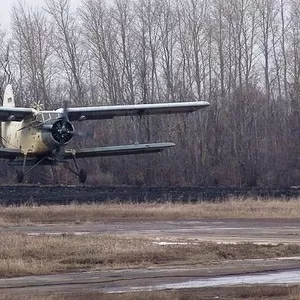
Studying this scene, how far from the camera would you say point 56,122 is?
4766 cm

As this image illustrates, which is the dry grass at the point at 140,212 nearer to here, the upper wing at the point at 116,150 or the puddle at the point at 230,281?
the upper wing at the point at 116,150

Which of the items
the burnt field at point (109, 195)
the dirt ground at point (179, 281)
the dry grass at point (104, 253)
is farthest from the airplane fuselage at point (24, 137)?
the dry grass at point (104, 253)

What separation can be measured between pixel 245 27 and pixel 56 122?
40.1m

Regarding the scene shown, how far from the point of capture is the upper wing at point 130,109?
49062 millimetres

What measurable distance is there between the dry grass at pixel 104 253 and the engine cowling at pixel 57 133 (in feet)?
72.7

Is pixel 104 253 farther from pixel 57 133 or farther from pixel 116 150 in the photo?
pixel 116 150

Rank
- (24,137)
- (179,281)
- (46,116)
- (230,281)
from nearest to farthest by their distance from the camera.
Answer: (230,281) → (179,281) → (46,116) → (24,137)

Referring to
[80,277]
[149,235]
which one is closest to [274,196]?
[149,235]

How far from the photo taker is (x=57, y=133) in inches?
1848

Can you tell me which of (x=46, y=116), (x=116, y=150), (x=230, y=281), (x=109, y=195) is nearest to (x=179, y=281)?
(x=230, y=281)

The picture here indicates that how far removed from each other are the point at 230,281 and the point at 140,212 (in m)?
21.3

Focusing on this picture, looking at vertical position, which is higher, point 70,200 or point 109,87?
point 109,87

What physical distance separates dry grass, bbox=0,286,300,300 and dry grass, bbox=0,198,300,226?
787 inches

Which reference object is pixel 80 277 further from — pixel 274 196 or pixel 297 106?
pixel 297 106
